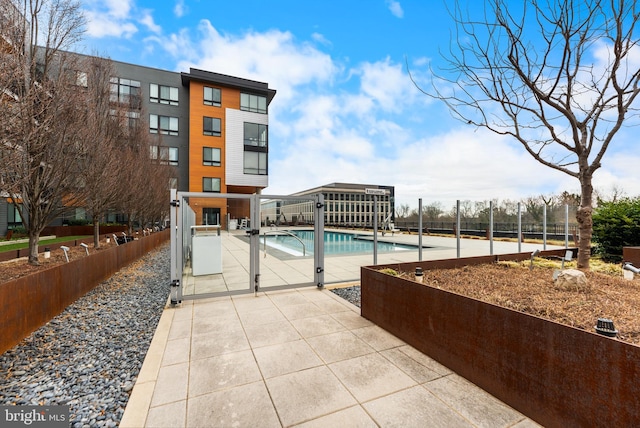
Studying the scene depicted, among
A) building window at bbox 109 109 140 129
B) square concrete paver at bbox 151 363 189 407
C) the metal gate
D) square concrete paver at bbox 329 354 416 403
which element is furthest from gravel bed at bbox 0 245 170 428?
building window at bbox 109 109 140 129

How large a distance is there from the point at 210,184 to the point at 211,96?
28.7ft

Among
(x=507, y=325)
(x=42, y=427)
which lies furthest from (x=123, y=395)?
(x=507, y=325)

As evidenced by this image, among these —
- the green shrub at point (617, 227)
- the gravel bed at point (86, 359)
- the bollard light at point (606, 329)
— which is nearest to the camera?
the bollard light at point (606, 329)

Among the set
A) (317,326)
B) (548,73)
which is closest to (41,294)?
(317,326)

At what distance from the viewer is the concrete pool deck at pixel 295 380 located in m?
2.17

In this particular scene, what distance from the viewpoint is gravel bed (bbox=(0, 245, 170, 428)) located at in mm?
2384

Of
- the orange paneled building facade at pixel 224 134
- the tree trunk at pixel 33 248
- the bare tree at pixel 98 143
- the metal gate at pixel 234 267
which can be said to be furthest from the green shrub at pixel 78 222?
the metal gate at pixel 234 267

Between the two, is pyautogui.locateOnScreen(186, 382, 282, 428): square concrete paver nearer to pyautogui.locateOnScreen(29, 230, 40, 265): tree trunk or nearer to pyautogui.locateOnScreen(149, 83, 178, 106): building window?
pyautogui.locateOnScreen(29, 230, 40, 265): tree trunk

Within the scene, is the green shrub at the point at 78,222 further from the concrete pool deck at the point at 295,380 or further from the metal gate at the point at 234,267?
the concrete pool deck at the point at 295,380

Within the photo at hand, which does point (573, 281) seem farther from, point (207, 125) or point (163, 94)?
point (163, 94)

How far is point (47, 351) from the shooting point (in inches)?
131

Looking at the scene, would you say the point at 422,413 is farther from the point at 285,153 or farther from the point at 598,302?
the point at 285,153

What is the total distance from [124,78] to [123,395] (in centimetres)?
3244

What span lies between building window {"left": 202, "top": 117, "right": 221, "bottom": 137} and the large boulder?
1145 inches
